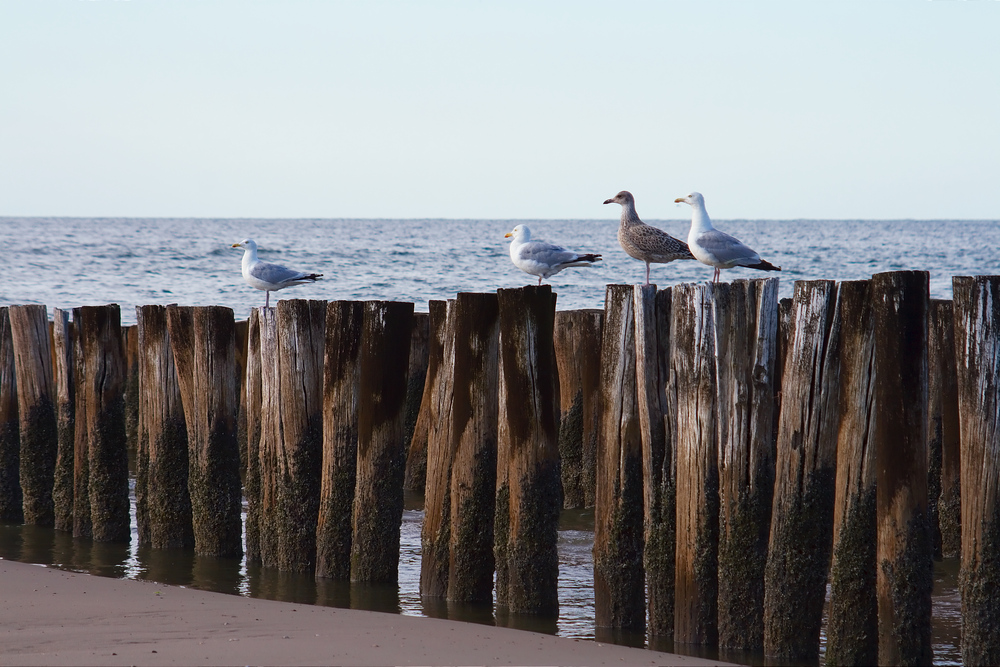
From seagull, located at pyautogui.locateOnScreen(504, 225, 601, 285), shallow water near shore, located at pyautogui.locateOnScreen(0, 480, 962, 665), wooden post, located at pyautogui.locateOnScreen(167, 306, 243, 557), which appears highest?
seagull, located at pyautogui.locateOnScreen(504, 225, 601, 285)

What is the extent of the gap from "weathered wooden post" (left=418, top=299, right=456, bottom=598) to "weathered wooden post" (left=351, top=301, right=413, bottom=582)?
0.25 metres

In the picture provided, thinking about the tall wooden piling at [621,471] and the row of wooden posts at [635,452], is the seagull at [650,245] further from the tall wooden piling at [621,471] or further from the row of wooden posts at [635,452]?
the tall wooden piling at [621,471]

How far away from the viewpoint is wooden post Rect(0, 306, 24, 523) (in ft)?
26.4

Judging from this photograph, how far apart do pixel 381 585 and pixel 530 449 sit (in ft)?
4.42

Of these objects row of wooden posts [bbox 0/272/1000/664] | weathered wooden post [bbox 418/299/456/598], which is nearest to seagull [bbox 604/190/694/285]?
row of wooden posts [bbox 0/272/1000/664]

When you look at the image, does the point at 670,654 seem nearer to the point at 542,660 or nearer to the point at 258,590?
the point at 542,660

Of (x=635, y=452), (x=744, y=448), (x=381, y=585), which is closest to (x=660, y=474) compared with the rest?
(x=635, y=452)

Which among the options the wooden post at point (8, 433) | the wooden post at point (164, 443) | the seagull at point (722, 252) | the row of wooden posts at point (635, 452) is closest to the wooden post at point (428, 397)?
the row of wooden posts at point (635, 452)

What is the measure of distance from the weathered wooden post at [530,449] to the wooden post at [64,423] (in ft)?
13.1

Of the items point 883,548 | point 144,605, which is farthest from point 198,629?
point 883,548

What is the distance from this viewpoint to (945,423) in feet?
21.7

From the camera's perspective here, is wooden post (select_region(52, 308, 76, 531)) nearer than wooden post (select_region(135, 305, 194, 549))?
No

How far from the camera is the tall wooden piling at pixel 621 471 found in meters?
4.97

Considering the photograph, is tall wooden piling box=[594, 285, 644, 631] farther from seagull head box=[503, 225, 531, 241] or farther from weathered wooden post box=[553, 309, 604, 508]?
seagull head box=[503, 225, 531, 241]
